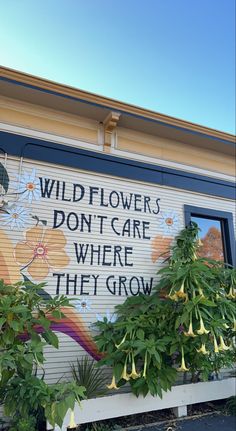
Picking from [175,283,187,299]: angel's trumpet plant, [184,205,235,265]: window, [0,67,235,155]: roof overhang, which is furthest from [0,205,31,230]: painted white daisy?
[184,205,235,265]: window

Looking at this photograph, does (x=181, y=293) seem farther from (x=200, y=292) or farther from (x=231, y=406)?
(x=231, y=406)

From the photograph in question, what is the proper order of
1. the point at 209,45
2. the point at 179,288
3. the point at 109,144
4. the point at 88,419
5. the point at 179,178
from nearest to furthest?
1. the point at 88,419
2. the point at 179,288
3. the point at 109,144
4. the point at 179,178
5. the point at 209,45

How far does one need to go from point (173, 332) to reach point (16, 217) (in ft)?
8.05

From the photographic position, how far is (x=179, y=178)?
17.5 feet

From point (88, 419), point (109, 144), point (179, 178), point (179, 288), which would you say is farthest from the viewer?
point (179, 178)

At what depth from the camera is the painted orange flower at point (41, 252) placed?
3.88 m

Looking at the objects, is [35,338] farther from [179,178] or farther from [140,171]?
[179,178]

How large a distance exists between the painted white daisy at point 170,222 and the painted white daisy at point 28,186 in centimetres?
209

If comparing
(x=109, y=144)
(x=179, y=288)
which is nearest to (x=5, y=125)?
(x=109, y=144)

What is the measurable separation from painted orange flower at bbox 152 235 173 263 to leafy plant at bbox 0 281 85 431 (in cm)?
207

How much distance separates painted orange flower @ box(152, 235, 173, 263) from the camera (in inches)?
190

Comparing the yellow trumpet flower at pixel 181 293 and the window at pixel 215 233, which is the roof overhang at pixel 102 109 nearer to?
the window at pixel 215 233

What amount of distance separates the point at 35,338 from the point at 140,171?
9.91 ft

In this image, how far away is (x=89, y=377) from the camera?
12.3 ft
